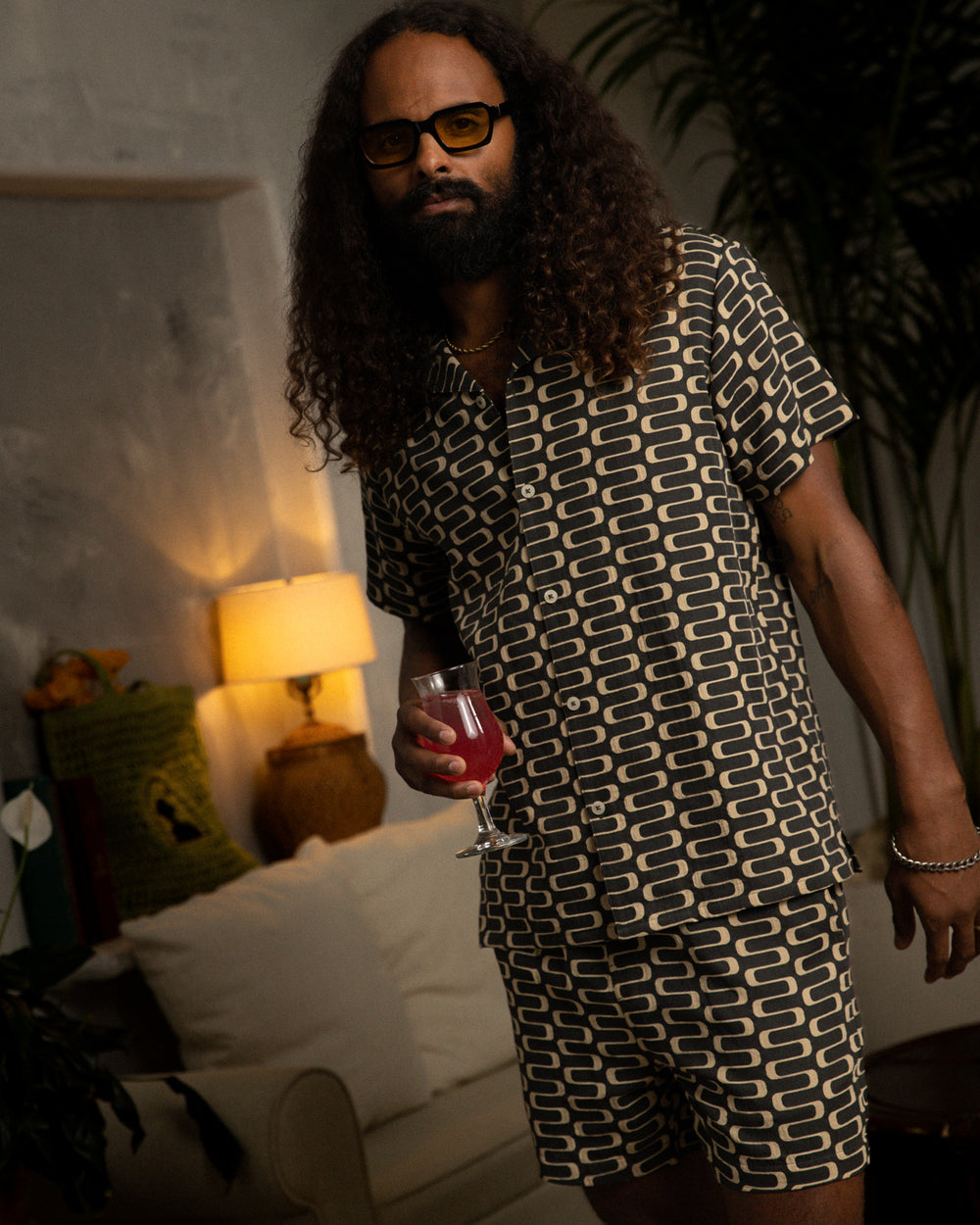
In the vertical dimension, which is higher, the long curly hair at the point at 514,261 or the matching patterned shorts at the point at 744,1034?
the long curly hair at the point at 514,261

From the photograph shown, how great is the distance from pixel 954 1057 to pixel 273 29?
119 inches

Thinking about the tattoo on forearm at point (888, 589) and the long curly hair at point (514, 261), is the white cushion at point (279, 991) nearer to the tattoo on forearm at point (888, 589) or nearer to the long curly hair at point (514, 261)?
the long curly hair at point (514, 261)

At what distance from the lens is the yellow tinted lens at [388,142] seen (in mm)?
1347

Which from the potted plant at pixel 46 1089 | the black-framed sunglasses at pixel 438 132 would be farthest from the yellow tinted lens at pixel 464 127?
the potted plant at pixel 46 1089

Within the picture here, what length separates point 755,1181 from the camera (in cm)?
120

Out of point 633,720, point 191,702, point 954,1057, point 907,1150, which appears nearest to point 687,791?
point 633,720

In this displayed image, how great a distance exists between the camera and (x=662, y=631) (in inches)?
48.6

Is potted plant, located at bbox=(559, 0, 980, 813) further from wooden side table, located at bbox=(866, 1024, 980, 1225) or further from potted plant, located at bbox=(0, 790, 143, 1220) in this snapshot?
potted plant, located at bbox=(0, 790, 143, 1220)

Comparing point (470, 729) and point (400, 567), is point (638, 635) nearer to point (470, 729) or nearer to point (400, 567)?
point (470, 729)

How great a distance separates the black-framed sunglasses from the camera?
133 centimetres

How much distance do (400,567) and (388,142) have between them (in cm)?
48

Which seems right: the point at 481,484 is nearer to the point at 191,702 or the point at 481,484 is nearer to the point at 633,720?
the point at 633,720

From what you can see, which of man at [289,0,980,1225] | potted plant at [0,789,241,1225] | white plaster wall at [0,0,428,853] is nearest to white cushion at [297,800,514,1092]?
white plaster wall at [0,0,428,853]

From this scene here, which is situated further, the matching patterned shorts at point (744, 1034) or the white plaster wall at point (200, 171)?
the white plaster wall at point (200, 171)
